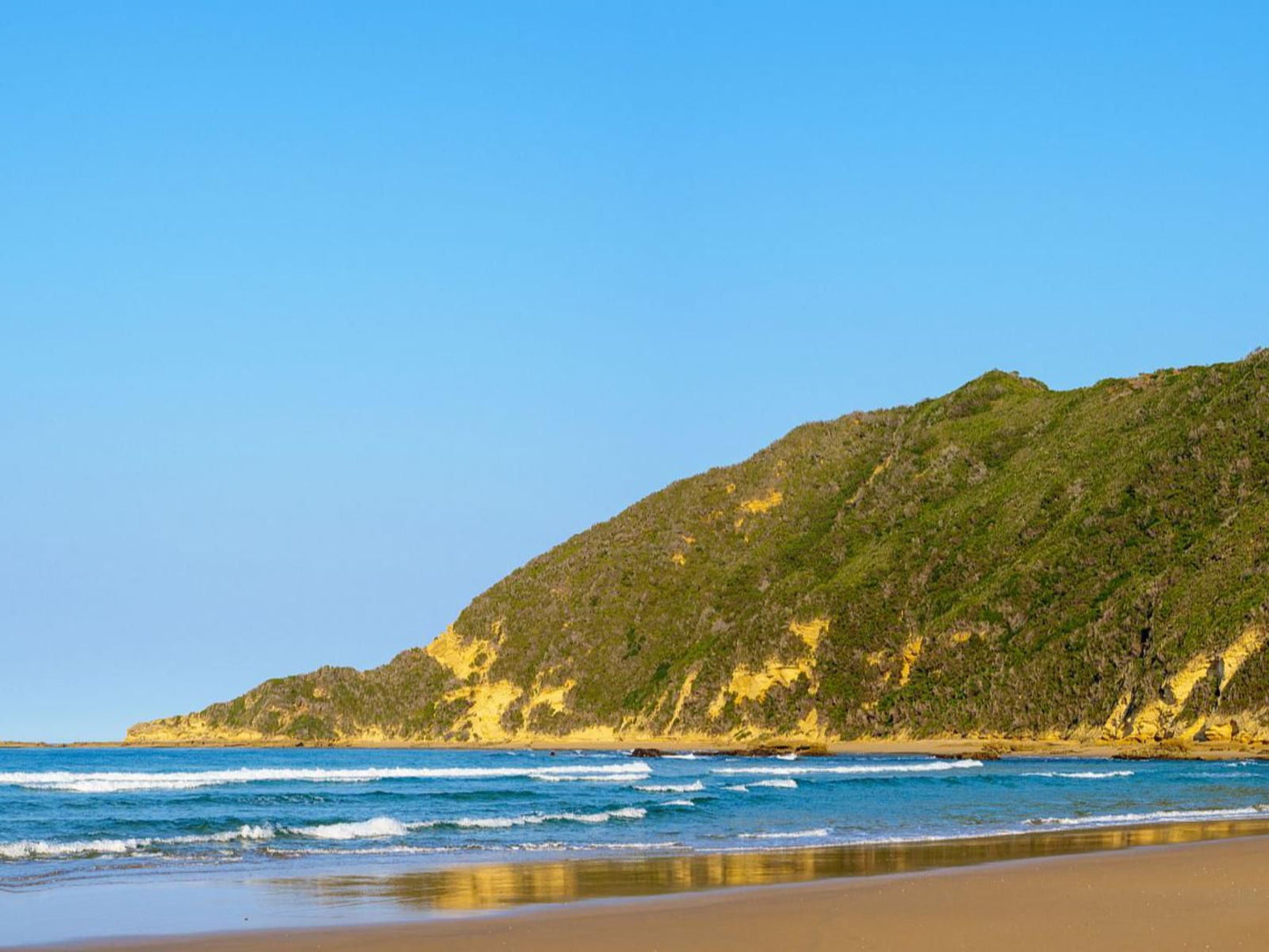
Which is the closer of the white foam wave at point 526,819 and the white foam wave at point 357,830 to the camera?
the white foam wave at point 357,830

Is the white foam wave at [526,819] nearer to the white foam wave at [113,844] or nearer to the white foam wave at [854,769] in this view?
the white foam wave at [113,844]

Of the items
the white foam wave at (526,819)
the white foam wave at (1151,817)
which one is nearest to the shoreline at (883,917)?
the white foam wave at (1151,817)

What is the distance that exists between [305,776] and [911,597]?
55031mm

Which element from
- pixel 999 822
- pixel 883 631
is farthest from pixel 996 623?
pixel 999 822

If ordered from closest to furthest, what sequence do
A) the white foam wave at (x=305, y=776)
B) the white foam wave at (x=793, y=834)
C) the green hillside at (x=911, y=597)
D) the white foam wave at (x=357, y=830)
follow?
the white foam wave at (x=793, y=834) < the white foam wave at (x=357, y=830) < the white foam wave at (x=305, y=776) < the green hillside at (x=911, y=597)

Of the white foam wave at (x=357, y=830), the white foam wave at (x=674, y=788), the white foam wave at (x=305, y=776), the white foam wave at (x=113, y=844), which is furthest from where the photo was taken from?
the white foam wave at (x=305, y=776)

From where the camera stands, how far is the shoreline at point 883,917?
43.6 ft

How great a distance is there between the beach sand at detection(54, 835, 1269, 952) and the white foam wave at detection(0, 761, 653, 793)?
3866 cm

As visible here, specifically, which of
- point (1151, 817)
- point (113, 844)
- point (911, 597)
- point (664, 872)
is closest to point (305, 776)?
point (113, 844)

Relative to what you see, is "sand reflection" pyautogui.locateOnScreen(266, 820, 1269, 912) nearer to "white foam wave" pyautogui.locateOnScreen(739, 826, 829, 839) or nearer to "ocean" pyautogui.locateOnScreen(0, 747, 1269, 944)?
"ocean" pyautogui.locateOnScreen(0, 747, 1269, 944)

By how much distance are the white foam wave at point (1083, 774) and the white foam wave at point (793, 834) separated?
88.9ft

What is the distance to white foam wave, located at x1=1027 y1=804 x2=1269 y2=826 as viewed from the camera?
100ft

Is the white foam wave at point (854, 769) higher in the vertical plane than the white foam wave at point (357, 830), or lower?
lower

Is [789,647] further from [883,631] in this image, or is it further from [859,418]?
[859,418]
